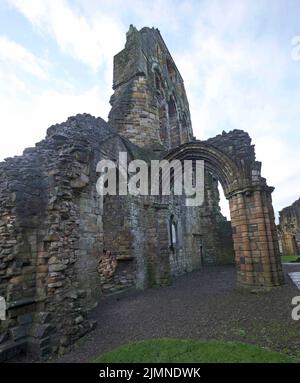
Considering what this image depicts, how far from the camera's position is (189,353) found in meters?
3.43

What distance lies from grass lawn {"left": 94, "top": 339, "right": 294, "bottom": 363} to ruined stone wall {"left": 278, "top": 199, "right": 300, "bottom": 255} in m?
17.5

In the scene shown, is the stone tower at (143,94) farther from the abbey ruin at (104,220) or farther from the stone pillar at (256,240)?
the stone pillar at (256,240)

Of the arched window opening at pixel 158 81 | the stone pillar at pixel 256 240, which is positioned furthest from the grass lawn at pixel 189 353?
the arched window opening at pixel 158 81

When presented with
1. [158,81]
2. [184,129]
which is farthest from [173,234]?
[158,81]

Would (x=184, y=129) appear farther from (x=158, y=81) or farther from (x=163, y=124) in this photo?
(x=158, y=81)

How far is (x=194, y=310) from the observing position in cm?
554

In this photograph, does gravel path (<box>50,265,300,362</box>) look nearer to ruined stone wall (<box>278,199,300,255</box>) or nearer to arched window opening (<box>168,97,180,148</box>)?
arched window opening (<box>168,97,180,148</box>)

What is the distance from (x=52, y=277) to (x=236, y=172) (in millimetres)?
6274

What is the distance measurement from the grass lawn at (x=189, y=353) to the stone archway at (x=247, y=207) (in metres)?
4.12

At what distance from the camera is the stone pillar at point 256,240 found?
706 cm

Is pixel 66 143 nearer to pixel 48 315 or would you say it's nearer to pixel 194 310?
pixel 48 315

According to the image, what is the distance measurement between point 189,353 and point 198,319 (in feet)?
5.11

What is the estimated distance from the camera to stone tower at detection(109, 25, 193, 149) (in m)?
10.5

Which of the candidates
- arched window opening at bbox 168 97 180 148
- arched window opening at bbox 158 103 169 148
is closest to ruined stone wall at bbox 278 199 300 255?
arched window opening at bbox 168 97 180 148
